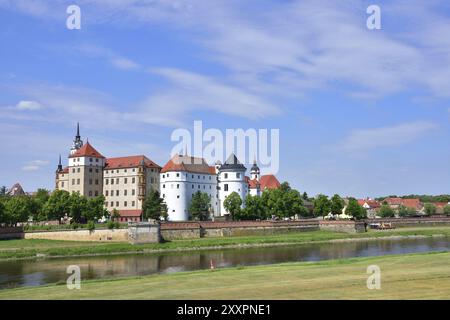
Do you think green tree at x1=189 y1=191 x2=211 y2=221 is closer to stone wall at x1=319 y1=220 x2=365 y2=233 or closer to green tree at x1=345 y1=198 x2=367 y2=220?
stone wall at x1=319 y1=220 x2=365 y2=233

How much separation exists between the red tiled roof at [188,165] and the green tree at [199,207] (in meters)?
5.78

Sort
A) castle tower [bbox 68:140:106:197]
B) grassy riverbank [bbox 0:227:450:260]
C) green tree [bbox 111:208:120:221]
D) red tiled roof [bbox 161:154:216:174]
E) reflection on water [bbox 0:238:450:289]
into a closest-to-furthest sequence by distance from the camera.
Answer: reflection on water [bbox 0:238:450:289] < grassy riverbank [bbox 0:227:450:260] < green tree [bbox 111:208:120:221] < red tiled roof [bbox 161:154:216:174] < castle tower [bbox 68:140:106:197]

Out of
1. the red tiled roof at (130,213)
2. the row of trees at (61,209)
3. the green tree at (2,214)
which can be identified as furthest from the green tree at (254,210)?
the green tree at (2,214)

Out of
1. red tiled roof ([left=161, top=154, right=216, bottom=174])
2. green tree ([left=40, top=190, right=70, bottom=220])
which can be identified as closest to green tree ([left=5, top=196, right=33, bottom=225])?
green tree ([left=40, top=190, right=70, bottom=220])

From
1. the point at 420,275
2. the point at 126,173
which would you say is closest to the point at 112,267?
the point at 420,275

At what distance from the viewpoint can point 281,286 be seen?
24188mm

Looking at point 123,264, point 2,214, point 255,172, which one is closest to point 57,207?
point 2,214

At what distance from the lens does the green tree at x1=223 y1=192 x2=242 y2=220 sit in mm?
90312

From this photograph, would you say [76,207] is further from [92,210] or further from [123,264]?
[123,264]

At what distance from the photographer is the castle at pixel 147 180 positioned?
306 ft

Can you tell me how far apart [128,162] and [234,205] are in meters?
23.1

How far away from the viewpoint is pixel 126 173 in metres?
98.0
